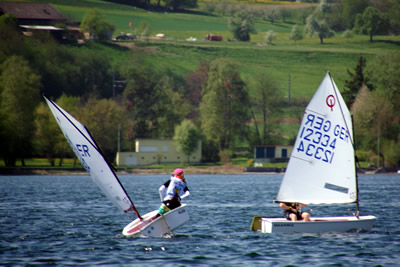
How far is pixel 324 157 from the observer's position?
2992 cm

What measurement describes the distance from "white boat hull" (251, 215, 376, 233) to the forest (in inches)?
3094

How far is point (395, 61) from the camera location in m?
130

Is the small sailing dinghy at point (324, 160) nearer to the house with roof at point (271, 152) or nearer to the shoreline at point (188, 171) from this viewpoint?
the shoreline at point (188, 171)

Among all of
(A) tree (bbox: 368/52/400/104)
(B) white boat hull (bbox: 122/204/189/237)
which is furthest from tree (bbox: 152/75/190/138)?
(B) white boat hull (bbox: 122/204/189/237)

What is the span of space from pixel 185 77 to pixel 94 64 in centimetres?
2307

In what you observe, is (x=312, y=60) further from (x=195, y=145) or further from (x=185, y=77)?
(x=195, y=145)

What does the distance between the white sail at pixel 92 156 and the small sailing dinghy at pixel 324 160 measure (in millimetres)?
6106

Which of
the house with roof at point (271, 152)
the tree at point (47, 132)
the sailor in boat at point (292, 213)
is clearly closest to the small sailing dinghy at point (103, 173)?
the sailor in boat at point (292, 213)

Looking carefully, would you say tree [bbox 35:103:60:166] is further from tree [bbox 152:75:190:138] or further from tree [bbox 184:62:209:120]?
tree [bbox 184:62:209:120]

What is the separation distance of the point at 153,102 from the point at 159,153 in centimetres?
2594

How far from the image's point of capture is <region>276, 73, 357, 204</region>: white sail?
29703 mm

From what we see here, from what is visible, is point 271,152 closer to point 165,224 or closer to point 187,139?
point 187,139

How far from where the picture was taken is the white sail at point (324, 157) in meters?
29.7

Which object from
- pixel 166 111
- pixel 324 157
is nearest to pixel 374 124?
pixel 166 111
